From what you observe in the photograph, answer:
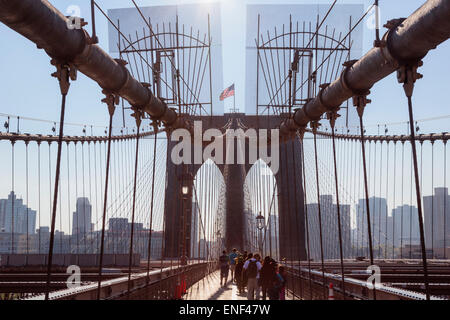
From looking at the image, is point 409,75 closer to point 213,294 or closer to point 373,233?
point 213,294

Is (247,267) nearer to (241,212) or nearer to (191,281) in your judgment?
(191,281)

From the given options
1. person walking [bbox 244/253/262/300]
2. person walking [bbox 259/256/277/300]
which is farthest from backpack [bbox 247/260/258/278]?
person walking [bbox 259/256/277/300]

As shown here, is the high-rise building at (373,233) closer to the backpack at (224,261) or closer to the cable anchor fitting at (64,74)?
the backpack at (224,261)

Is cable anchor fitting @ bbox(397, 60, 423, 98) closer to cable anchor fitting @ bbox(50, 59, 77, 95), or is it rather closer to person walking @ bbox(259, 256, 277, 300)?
cable anchor fitting @ bbox(50, 59, 77, 95)

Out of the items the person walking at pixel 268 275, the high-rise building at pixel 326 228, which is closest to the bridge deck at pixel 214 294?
the person walking at pixel 268 275

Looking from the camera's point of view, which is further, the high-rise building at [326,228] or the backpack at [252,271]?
the high-rise building at [326,228]

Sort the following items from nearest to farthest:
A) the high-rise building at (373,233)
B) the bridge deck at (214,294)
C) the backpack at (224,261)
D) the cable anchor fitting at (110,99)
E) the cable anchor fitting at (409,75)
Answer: the cable anchor fitting at (409,75)
the cable anchor fitting at (110,99)
the bridge deck at (214,294)
the backpack at (224,261)
the high-rise building at (373,233)

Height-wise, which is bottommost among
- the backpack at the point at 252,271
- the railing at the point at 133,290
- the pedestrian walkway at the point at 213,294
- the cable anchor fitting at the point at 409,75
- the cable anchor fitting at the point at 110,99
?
the pedestrian walkway at the point at 213,294

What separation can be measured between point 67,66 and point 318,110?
711cm

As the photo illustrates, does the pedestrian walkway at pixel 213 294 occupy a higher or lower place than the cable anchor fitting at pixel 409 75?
lower

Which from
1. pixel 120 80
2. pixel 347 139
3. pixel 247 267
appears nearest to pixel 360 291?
pixel 247 267

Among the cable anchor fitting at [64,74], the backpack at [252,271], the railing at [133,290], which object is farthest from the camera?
the backpack at [252,271]

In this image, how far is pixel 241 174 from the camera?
129 feet

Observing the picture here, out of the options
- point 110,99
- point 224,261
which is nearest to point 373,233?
point 224,261
